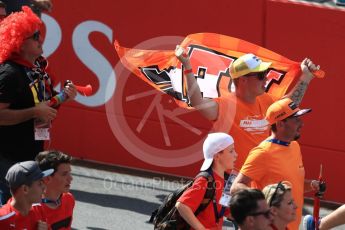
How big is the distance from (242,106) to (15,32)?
1.89m

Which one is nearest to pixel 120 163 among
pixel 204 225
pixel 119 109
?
pixel 119 109

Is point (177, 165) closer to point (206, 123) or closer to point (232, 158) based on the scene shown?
point (206, 123)

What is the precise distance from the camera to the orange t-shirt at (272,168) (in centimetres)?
688

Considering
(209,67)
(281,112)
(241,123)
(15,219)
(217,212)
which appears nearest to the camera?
(15,219)

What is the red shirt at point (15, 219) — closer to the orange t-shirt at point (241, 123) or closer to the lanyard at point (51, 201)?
the lanyard at point (51, 201)

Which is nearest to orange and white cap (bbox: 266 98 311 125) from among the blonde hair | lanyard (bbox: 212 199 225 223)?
lanyard (bbox: 212 199 225 223)

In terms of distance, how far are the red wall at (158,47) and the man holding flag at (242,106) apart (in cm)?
242

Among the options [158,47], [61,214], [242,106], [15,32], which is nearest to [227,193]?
[242,106]

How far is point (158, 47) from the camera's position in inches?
419

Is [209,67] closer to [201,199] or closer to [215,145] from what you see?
[215,145]

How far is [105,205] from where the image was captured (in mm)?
9898

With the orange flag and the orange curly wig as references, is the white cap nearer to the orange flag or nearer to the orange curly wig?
the orange flag

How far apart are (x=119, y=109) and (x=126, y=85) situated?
0.31 meters

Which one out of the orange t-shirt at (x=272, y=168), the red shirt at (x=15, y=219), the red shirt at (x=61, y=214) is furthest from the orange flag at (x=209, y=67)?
the red shirt at (x=15, y=219)
